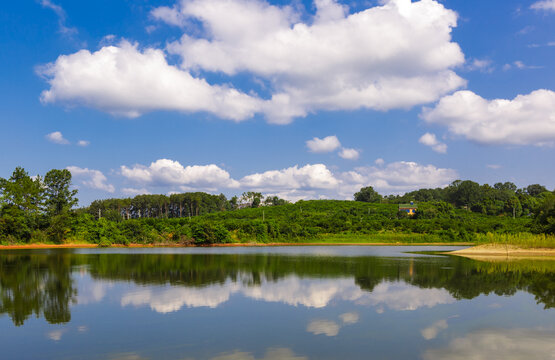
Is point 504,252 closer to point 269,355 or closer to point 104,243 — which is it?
point 269,355

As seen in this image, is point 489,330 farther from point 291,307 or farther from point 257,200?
point 257,200

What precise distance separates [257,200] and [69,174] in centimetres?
9691

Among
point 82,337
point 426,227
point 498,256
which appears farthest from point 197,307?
point 426,227

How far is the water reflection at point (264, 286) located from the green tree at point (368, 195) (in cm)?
15115

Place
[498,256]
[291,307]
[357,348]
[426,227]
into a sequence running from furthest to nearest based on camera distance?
[426,227]
[498,256]
[291,307]
[357,348]

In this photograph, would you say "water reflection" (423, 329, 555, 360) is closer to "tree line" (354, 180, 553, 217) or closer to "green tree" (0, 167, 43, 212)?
"green tree" (0, 167, 43, 212)

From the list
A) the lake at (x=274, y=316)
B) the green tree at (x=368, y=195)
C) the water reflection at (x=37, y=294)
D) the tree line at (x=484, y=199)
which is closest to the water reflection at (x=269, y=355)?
the lake at (x=274, y=316)

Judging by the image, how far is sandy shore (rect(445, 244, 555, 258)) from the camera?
169 feet

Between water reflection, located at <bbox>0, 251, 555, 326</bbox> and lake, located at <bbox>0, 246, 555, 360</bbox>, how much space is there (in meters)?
0.10

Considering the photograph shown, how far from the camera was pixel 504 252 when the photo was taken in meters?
53.3

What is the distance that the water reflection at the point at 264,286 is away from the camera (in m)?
20.3

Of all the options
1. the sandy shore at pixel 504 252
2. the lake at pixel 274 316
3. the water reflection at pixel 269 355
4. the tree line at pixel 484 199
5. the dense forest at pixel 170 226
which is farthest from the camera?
the tree line at pixel 484 199

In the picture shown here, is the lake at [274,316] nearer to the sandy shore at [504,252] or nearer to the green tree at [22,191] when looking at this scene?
the sandy shore at [504,252]

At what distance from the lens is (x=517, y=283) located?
28375 mm
